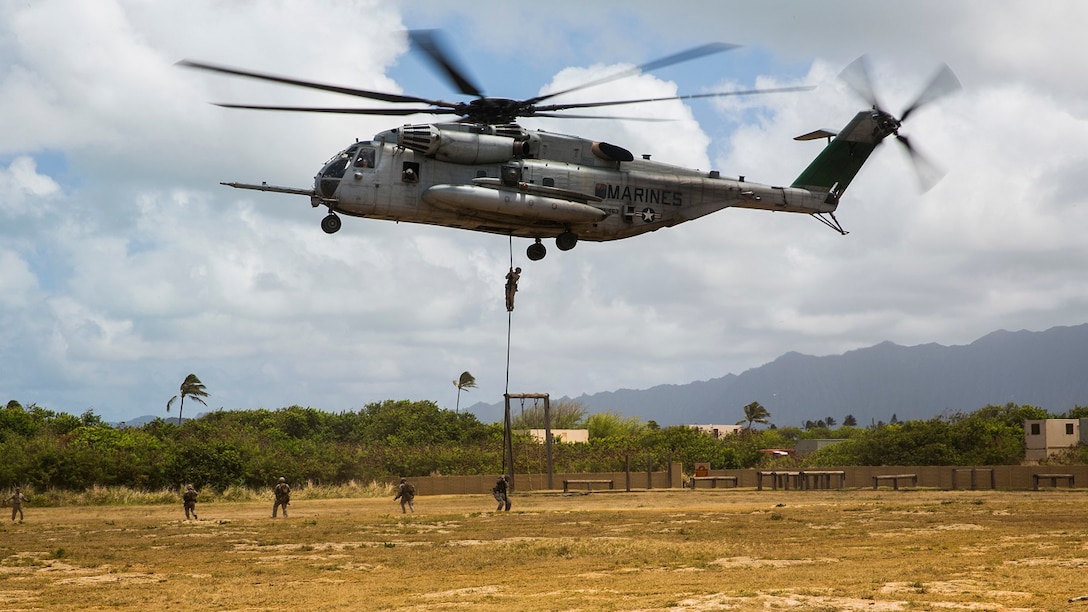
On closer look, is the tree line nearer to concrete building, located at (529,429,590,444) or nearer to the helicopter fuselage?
concrete building, located at (529,429,590,444)

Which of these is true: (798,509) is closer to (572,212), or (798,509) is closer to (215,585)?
(572,212)

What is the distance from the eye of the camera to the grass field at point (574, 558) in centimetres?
1803

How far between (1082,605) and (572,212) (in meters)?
16.0

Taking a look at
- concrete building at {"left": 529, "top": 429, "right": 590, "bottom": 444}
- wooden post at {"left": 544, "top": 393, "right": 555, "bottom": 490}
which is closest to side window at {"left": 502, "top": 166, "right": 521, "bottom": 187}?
wooden post at {"left": 544, "top": 393, "right": 555, "bottom": 490}

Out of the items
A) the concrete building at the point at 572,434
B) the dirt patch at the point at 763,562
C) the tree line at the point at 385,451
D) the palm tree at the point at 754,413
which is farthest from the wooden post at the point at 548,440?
the palm tree at the point at 754,413

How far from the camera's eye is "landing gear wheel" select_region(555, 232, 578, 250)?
29625 mm

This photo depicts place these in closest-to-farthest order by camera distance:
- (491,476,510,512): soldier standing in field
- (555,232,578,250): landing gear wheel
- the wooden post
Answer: (555,232,578,250): landing gear wheel → (491,476,510,512): soldier standing in field → the wooden post

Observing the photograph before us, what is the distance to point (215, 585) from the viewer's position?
20406mm

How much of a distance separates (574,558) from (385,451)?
3803 centimetres

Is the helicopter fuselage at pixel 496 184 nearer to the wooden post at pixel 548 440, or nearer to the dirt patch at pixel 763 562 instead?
the dirt patch at pixel 763 562

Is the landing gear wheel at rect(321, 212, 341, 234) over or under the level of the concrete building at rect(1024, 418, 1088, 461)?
over

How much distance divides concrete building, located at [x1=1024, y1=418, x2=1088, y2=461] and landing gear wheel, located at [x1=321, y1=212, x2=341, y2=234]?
171ft

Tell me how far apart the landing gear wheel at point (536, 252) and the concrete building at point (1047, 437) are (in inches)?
1833

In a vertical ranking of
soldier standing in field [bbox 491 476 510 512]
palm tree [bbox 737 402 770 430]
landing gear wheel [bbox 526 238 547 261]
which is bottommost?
soldier standing in field [bbox 491 476 510 512]
